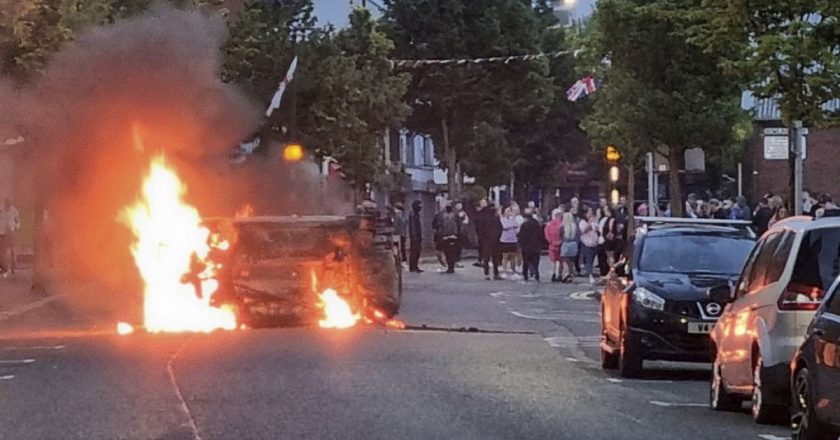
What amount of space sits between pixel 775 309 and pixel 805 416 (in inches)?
69.1

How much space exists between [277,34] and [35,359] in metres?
28.0

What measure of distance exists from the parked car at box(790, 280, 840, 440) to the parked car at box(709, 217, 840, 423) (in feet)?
3.44

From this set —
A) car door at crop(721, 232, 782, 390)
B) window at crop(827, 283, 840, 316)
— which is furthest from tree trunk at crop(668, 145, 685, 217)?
window at crop(827, 283, 840, 316)

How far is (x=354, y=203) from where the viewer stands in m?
53.2

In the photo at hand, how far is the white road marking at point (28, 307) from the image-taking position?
28297mm

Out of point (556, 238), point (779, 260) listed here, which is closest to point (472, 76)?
point (556, 238)

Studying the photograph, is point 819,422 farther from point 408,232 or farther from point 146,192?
point 408,232

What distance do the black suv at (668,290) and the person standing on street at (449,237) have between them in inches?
927

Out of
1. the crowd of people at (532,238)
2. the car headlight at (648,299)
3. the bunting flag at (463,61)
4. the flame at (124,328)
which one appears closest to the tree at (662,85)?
the crowd of people at (532,238)

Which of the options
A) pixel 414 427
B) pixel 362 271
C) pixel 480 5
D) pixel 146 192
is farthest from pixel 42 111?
pixel 480 5

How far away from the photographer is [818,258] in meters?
12.9

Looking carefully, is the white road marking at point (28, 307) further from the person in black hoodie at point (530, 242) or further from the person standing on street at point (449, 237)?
the person standing on street at point (449, 237)

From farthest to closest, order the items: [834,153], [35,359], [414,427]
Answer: [834,153] < [35,359] < [414,427]

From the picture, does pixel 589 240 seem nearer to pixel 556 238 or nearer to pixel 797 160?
pixel 556 238
